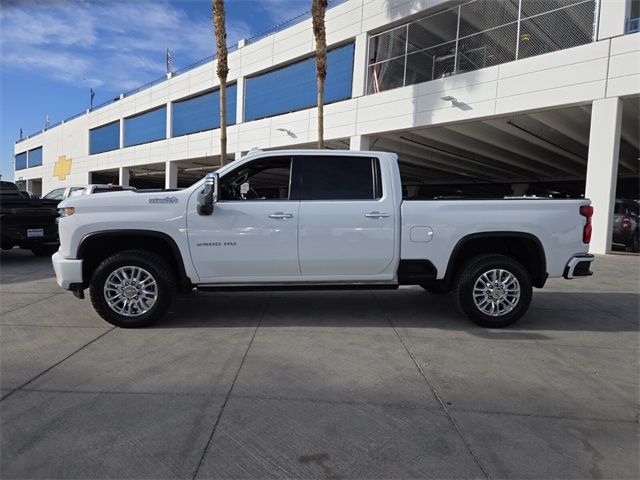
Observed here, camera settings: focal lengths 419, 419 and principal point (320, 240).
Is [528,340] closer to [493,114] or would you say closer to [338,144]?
[493,114]

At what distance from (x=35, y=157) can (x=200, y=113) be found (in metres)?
39.8

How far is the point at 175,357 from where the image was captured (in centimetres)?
384

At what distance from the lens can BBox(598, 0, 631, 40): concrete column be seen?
1125 centimetres

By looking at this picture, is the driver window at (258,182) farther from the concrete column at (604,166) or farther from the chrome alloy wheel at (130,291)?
the concrete column at (604,166)

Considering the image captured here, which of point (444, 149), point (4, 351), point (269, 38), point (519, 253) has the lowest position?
point (4, 351)

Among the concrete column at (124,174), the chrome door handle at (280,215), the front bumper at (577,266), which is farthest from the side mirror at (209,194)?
the concrete column at (124,174)

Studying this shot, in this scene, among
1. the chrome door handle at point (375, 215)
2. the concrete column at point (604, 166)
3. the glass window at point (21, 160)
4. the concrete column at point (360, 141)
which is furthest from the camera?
the glass window at point (21, 160)

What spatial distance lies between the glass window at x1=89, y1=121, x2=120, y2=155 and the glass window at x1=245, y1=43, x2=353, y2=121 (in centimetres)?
1895

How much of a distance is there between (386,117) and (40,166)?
5167cm

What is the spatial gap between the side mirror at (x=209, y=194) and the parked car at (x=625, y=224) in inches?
521

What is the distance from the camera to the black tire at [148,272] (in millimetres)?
4531

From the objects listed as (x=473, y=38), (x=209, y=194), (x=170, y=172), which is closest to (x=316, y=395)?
(x=209, y=194)

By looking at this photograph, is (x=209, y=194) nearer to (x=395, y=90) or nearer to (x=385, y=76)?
(x=395, y=90)

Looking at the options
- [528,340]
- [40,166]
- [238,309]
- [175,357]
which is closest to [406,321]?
[528,340]
